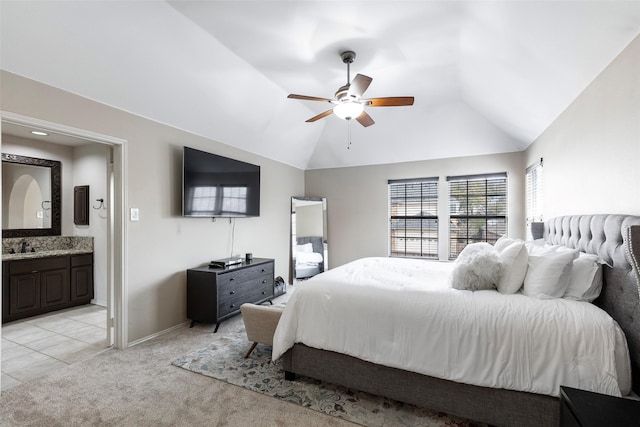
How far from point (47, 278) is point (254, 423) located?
4068 mm

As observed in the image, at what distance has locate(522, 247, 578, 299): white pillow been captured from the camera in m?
1.95

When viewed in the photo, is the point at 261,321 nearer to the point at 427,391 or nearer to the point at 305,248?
the point at 427,391

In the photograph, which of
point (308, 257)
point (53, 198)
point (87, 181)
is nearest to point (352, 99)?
point (308, 257)

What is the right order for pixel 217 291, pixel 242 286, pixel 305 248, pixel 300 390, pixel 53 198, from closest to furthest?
pixel 300 390
pixel 217 291
pixel 242 286
pixel 53 198
pixel 305 248

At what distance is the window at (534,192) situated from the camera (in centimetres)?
384

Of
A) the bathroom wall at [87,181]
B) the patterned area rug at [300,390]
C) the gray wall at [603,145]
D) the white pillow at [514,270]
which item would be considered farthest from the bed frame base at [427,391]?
the bathroom wall at [87,181]

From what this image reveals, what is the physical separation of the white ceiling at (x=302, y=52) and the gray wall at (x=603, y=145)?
128mm

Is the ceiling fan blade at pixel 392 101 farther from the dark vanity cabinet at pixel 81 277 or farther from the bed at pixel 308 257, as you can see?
the dark vanity cabinet at pixel 81 277

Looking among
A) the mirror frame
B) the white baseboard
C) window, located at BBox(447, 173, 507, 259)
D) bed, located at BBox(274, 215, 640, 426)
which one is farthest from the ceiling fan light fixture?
the mirror frame

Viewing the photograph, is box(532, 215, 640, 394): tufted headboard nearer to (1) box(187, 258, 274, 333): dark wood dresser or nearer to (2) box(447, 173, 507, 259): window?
(2) box(447, 173, 507, 259): window

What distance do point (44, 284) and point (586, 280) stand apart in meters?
6.03

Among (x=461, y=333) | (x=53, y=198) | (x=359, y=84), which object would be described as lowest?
(x=461, y=333)

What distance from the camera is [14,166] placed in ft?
14.1

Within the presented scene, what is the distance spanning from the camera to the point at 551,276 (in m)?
1.97
